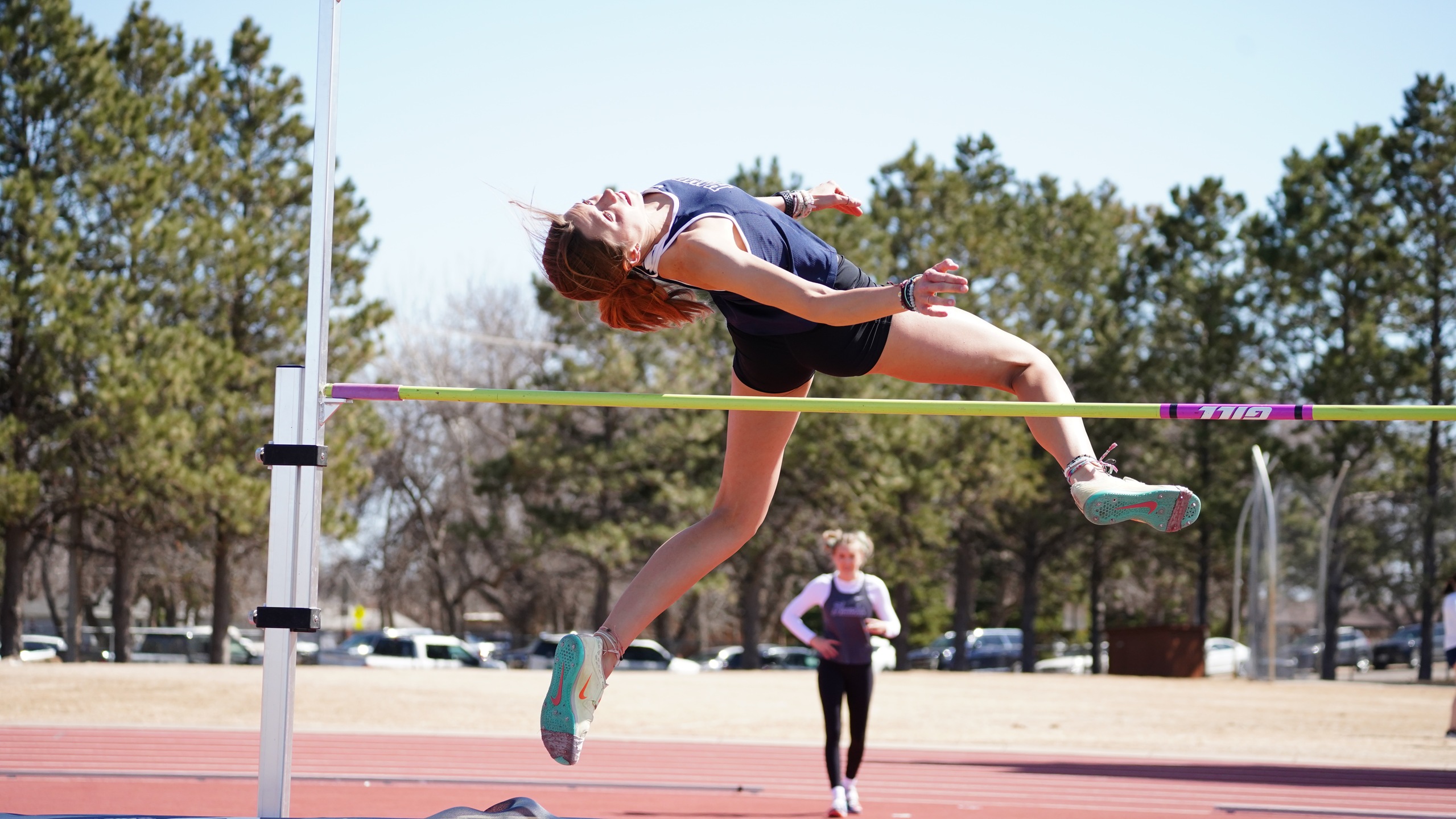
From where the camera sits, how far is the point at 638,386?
2667 centimetres

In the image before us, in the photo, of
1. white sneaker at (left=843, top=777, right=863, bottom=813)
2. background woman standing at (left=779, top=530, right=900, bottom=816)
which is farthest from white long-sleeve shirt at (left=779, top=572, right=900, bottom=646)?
white sneaker at (left=843, top=777, right=863, bottom=813)

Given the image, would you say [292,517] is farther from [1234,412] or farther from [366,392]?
[1234,412]

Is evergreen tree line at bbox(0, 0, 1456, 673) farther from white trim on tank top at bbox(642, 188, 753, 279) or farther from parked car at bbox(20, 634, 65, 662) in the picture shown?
white trim on tank top at bbox(642, 188, 753, 279)

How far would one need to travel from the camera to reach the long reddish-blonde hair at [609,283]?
3066mm

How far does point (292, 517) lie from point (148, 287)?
21.3 meters

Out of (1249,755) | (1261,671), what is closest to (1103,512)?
(1249,755)

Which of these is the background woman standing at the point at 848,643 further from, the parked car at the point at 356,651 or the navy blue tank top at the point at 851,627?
the parked car at the point at 356,651

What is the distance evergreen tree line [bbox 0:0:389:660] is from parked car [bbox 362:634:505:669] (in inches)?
116

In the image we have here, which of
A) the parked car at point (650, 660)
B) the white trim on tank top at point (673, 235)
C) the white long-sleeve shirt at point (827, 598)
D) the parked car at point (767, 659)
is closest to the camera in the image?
the white trim on tank top at point (673, 235)

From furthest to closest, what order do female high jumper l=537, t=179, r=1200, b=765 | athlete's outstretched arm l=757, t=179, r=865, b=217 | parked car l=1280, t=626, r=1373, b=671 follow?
1. parked car l=1280, t=626, r=1373, b=671
2. athlete's outstretched arm l=757, t=179, r=865, b=217
3. female high jumper l=537, t=179, r=1200, b=765

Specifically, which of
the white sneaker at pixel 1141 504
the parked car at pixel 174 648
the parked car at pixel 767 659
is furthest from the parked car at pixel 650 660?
the white sneaker at pixel 1141 504

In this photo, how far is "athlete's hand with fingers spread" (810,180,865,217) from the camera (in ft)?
12.7

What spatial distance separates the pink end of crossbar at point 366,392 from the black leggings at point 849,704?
3698 mm

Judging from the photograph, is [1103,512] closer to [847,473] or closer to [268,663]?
[268,663]
